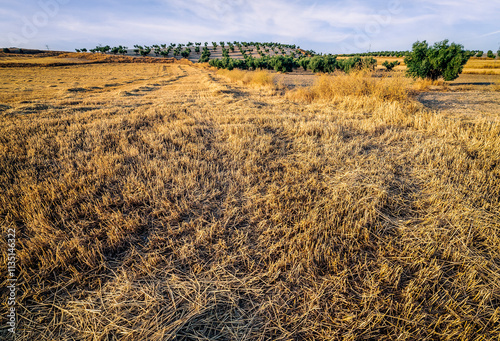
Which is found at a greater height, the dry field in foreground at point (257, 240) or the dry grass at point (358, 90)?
the dry grass at point (358, 90)

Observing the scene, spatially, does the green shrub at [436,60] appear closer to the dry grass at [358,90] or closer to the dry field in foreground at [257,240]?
the dry grass at [358,90]

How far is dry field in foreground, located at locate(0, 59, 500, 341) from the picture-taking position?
1604mm

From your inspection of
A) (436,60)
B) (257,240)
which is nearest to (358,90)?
(257,240)

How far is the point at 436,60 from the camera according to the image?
18.7 meters

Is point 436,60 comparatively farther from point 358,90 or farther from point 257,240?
point 257,240

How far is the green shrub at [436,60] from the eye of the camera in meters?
18.4

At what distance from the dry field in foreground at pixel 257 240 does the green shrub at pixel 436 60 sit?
20.1 m


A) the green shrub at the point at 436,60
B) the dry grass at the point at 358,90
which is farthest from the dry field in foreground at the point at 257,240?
the green shrub at the point at 436,60

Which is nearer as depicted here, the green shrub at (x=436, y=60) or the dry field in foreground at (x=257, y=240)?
the dry field in foreground at (x=257, y=240)

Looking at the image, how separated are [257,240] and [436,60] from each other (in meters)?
26.2

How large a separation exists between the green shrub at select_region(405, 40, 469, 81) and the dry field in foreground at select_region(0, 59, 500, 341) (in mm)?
20123

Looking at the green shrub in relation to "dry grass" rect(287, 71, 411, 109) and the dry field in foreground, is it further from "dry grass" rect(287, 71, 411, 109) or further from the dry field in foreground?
the dry field in foreground

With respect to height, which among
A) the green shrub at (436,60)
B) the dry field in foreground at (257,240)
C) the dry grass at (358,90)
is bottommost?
the dry field in foreground at (257,240)

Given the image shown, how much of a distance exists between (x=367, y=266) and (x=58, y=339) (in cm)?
268
